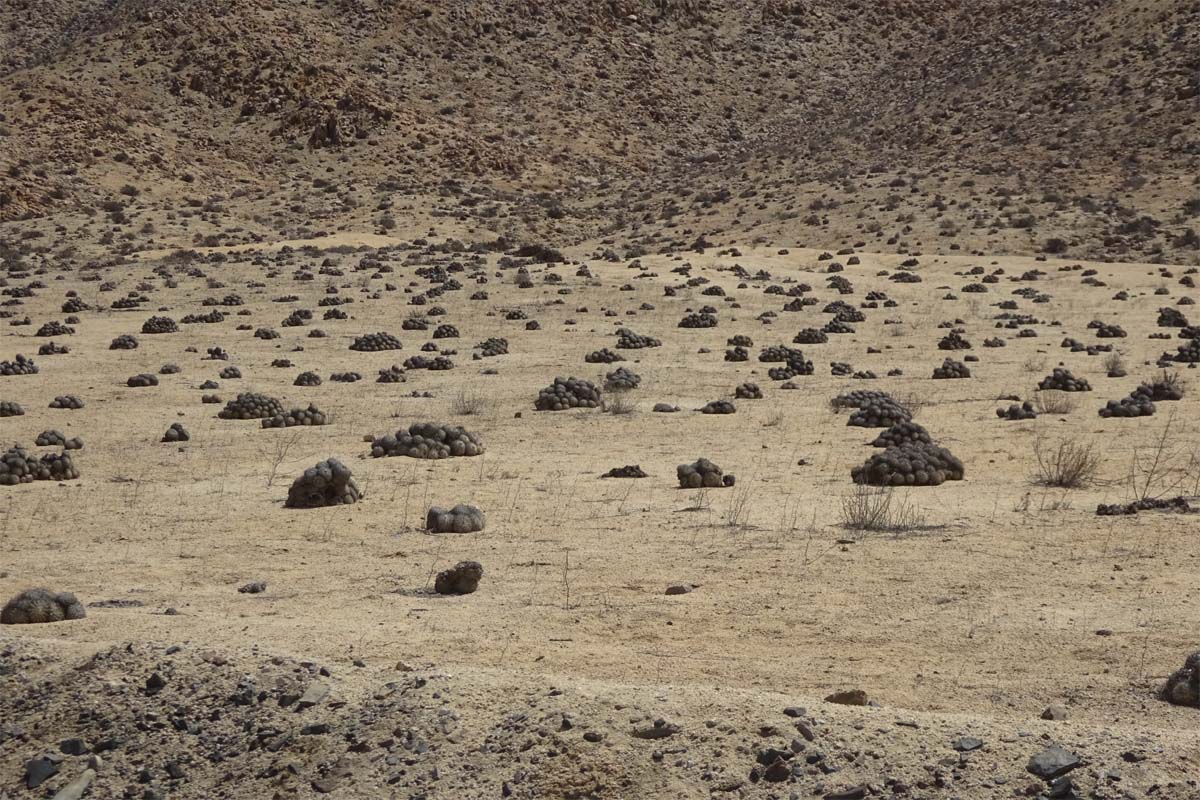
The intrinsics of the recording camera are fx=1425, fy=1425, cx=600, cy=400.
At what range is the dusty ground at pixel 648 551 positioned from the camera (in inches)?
241

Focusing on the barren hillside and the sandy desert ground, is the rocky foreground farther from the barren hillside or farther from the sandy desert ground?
the barren hillside

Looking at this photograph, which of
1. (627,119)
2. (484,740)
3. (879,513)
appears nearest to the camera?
(484,740)

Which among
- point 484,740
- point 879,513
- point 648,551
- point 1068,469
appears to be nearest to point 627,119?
point 1068,469

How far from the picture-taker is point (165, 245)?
4131 centimetres

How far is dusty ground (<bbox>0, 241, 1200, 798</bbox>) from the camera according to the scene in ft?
20.1

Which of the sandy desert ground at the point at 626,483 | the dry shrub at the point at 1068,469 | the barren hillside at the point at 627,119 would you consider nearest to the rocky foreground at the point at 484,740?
the sandy desert ground at the point at 626,483

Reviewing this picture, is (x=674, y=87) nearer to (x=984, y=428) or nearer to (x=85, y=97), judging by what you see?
(x=85, y=97)

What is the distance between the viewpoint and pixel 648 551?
886 centimetres

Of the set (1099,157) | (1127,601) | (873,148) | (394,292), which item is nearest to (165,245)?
(394,292)

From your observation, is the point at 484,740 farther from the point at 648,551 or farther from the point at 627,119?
the point at 627,119

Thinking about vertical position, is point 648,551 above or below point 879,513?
below

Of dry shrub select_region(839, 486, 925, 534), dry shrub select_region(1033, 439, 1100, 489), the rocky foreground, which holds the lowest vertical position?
the rocky foreground

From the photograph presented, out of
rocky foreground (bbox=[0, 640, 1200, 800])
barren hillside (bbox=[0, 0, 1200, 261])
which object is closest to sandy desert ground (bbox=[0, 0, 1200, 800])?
rocky foreground (bbox=[0, 640, 1200, 800])

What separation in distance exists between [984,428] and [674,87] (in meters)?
54.2
